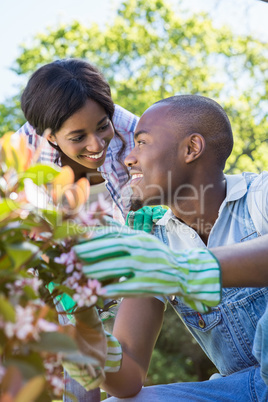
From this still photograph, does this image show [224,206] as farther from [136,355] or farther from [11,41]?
[11,41]

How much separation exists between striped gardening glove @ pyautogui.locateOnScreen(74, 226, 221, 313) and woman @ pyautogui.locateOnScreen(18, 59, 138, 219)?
1508 mm

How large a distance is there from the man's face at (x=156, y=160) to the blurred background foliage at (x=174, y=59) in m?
11.4

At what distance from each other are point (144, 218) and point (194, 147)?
0.29m

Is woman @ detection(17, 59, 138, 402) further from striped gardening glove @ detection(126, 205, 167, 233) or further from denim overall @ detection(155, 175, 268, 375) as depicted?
denim overall @ detection(155, 175, 268, 375)

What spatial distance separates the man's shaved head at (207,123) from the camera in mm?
1784

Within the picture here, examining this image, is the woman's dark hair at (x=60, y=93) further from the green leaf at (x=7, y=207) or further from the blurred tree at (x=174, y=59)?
the blurred tree at (x=174, y=59)

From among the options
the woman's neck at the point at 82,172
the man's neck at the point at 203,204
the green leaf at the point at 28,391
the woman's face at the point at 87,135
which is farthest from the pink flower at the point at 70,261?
the woman's neck at the point at 82,172

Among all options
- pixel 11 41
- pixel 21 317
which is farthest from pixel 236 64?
pixel 21 317

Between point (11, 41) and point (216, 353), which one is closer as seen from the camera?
point (216, 353)

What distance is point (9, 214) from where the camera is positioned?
664mm

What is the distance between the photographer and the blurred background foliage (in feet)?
45.0

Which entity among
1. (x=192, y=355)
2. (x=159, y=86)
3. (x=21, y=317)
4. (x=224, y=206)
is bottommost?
(x=192, y=355)

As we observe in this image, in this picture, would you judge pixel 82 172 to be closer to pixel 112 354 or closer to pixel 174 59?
pixel 112 354

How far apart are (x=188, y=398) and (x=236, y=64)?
14004 millimetres
